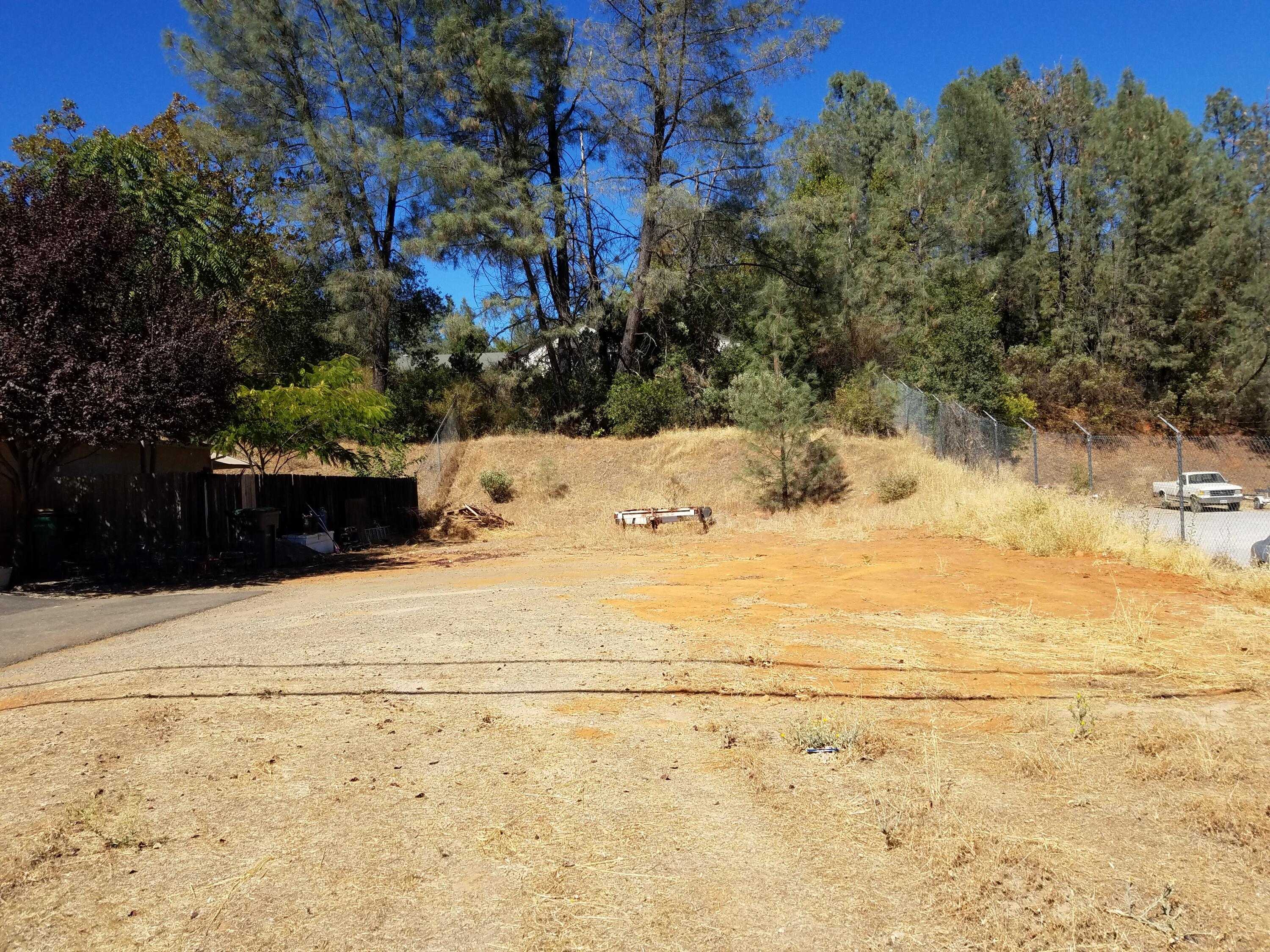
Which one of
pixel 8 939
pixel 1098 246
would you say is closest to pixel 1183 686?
pixel 8 939

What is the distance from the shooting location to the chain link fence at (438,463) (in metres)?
28.7

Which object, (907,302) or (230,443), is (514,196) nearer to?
(230,443)

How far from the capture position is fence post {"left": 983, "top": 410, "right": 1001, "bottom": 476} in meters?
21.2

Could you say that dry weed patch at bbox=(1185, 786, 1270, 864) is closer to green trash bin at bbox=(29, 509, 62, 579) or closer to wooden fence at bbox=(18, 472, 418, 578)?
wooden fence at bbox=(18, 472, 418, 578)

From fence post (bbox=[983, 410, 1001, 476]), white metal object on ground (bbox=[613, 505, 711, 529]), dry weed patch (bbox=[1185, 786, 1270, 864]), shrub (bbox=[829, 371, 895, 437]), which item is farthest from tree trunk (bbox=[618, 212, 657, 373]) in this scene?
dry weed patch (bbox=[1185, 786, 1270, 864])

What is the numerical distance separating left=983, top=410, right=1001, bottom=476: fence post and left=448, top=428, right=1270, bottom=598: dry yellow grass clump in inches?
15.2

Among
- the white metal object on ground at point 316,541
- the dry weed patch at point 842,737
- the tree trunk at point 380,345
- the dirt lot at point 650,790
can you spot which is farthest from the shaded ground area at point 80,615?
the tree trunk at point 380,345

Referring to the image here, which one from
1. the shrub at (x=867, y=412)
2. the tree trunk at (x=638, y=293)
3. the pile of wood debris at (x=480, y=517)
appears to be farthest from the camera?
the tree trunk at (x=638, y=293)

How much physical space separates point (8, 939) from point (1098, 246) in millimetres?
44021

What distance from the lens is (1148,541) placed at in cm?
1299

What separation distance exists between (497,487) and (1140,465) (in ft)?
84.4

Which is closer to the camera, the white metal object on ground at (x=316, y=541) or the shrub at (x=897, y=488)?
the white metal object on ground at (x=316, y=541)

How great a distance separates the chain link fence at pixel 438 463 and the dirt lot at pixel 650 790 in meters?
20.7

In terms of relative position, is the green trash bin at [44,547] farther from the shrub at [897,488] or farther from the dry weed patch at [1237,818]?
the shrub at [897,488]
